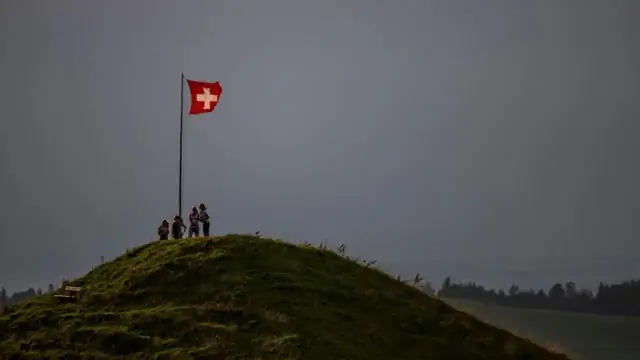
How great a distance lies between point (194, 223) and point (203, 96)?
18.4 feet

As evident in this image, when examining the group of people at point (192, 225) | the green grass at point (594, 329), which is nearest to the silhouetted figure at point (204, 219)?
the group of people at point (192, 225)

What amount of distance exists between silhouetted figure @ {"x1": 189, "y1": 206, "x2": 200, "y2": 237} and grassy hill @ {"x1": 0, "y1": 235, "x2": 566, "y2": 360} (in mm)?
2756

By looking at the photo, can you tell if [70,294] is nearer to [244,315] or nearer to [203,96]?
[244,315]

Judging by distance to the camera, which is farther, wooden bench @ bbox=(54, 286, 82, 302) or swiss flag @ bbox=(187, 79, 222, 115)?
swiss flag @ bbox=(187, 79, 222, 115)

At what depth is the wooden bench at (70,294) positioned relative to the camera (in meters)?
28.1

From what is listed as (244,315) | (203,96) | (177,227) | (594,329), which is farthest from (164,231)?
(594,329)

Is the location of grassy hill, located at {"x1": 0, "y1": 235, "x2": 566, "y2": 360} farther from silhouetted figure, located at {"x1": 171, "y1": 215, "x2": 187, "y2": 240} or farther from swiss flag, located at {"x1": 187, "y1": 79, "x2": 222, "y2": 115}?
swiss flag, located at {"x1": 187, "y1": 79, "x2": 222, "y2": 115}

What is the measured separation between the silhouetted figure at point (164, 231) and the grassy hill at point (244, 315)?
2593 millimetres

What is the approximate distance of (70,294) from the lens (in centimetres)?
2862

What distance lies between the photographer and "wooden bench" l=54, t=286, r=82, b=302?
2808cm

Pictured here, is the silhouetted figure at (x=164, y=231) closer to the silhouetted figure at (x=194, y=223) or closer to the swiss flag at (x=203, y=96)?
the silhouetted figure at (x=194, y=223)

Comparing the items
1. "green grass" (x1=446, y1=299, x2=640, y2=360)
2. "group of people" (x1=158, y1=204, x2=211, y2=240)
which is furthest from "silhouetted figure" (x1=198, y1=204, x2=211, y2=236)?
"green grass" (x1=446, y1=299, x2=640, y2=360)

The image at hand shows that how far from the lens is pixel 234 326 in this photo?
80.2 ft

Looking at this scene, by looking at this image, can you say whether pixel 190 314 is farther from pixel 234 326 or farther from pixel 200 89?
pixel 200 89
